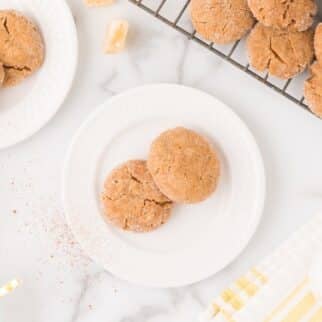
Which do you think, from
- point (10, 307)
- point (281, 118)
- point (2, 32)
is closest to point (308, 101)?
point (281, 118)

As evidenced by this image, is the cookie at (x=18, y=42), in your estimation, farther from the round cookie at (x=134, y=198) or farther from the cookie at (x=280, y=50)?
the cookie at (x=280, y=50)

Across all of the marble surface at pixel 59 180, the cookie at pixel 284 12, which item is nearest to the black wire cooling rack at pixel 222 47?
the marble surface at pixel 59 180

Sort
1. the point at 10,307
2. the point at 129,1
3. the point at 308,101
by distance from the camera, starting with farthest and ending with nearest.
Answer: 1. the point at 10,307
2. the point at 129,1
3. the point at 308,101

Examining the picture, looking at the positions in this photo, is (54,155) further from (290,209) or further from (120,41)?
(290,209)

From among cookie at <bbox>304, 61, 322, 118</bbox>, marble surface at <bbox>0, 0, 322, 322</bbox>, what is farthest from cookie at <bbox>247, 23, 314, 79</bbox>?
marble surface at <bbox>0, 0, 322, 322</bbox>

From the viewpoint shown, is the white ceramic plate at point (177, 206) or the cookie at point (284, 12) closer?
the cookie at point (284, 12)

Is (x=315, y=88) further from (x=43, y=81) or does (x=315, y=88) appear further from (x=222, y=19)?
(x=43, y=81)
